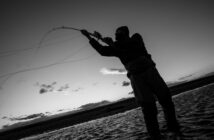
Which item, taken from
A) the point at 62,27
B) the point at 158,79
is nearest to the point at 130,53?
the point at 158,79

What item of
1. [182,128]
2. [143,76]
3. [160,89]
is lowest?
[182,128]

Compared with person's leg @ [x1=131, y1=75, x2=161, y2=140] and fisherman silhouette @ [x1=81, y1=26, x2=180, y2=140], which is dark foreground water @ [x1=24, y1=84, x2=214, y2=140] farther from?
fisherman silhouette @ [x1=81, y1=26, x2=180, y2=140]

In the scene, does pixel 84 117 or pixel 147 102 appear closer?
pixel 147 102

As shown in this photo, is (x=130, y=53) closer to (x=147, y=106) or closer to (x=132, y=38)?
(x=132, y=38)

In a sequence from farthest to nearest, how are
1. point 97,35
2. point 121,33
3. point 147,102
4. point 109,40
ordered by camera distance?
point 97,35 < point 109,40 < point 121,33 < point 147,102

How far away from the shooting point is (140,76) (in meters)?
4.54

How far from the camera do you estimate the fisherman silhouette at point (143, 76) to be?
4.51 m

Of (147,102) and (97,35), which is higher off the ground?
(97,35)

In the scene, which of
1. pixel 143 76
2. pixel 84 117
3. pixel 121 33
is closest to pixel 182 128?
pixel 143 76

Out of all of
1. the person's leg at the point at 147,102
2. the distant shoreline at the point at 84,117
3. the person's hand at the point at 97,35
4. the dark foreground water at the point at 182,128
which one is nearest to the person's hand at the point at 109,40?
the person's hand at the point at 97,35

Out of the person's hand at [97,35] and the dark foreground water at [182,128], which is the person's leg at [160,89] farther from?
the person's hand at [97,35]

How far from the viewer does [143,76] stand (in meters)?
4.51

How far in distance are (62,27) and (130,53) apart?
5335 mm

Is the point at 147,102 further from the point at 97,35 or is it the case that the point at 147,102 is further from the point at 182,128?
the point at 97,35
